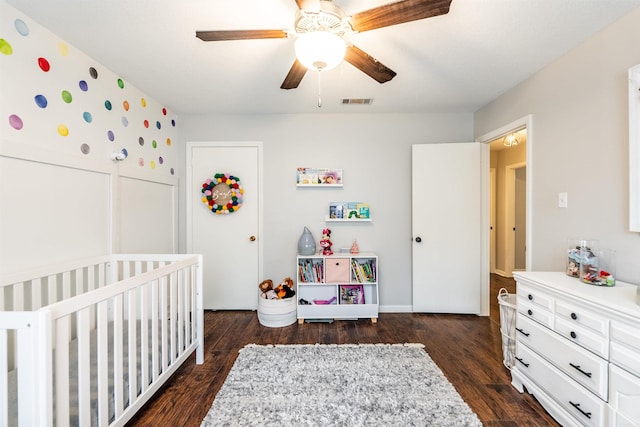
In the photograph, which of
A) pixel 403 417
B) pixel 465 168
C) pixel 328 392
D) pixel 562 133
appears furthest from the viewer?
pixel 465 168

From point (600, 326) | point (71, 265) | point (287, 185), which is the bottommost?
point (600, 326)

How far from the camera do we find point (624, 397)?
1.20 metres

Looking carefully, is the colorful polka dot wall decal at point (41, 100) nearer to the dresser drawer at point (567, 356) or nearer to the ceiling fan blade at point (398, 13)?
the ceiling fan blade at point (398, 13)

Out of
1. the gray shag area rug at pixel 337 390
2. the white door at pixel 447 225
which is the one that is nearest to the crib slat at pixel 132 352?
the gray shag area rug at pixel 337 390

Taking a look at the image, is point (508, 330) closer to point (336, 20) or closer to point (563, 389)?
point (563, 389)

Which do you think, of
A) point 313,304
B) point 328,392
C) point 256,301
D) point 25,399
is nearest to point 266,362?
point 328,392

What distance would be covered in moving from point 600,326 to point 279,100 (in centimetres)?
274

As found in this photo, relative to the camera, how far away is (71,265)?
6.07 ft

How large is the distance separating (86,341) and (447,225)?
298 cm

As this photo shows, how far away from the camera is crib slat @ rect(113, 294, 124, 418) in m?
1.34

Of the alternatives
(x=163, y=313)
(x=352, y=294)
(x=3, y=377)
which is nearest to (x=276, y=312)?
(x=352, y=294)

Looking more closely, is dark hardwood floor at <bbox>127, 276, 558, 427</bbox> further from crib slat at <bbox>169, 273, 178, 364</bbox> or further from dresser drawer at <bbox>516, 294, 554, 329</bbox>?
dresser drawer at <bbox>516, 294, 554, 329</bbox>

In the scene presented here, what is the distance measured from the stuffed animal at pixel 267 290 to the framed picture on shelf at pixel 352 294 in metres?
0.70

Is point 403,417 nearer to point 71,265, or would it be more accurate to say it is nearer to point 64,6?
point 71,265
